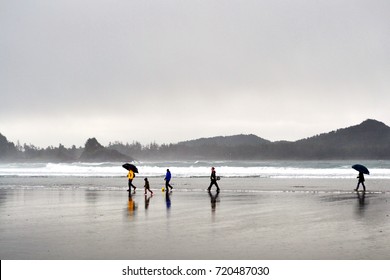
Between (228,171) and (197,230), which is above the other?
(228,171)

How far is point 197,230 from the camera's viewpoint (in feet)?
51.0

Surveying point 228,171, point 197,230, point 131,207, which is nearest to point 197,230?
point 197,230

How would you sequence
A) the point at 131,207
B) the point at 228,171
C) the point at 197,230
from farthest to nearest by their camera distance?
the point at 228,171, the point at 131,207, the point at 197,230

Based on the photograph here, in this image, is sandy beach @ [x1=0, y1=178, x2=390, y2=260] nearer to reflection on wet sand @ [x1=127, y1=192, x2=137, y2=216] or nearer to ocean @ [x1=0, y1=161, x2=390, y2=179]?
reflection on wet sand @ [x1=127, y1=192, x2=137, y2=216]

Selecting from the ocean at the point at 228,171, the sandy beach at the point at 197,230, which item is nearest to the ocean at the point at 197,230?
the sandy beach at the point at 197,230

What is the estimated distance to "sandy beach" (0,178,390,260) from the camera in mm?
11867

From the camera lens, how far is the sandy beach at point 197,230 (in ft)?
38.9

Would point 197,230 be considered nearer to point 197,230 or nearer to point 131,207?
point 197,230

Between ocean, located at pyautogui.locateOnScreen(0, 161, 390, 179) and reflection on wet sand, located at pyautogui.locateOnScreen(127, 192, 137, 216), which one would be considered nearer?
reflection on wet sand, located at pyautogui.locateOnScreen(127, 192, 137, 216)

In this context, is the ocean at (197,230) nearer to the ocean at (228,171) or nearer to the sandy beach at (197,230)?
the sandy beach at (197,230)

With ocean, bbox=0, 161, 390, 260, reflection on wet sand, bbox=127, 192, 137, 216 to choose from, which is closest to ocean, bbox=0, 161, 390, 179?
reflection on wet sand, bbox=127, 192, 137, 216

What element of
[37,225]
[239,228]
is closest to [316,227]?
[239,228]

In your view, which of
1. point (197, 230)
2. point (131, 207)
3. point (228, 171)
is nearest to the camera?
point (197, 230)
